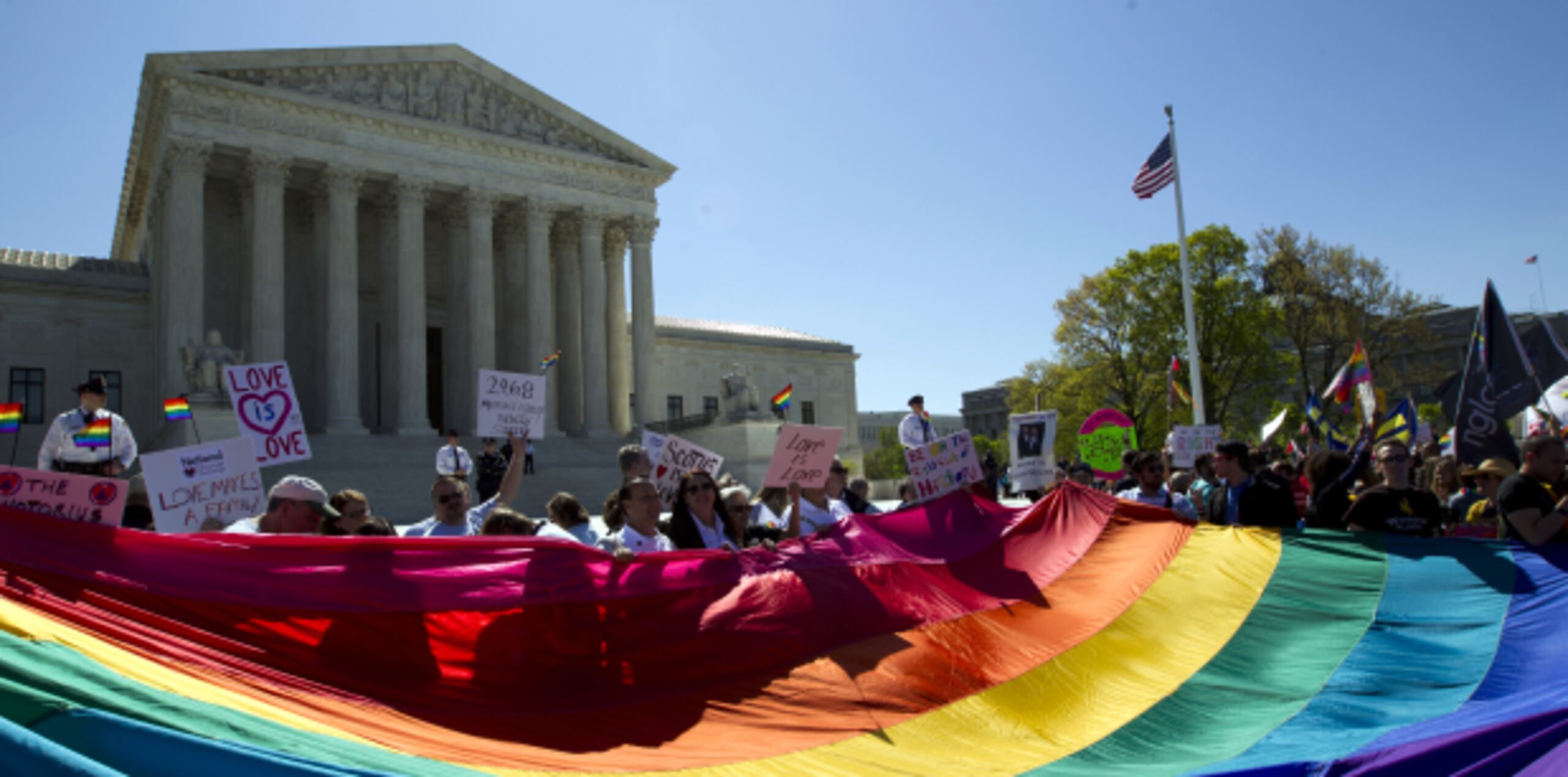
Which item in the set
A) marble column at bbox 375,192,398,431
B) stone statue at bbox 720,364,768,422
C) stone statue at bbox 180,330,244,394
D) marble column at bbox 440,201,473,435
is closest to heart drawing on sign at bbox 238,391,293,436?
stone statue at bbox 180,330,244,394

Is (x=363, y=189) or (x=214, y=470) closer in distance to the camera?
(x=214, y=470)

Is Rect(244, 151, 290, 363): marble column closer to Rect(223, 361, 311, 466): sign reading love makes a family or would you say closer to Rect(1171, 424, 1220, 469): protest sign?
Rect(223, 361, 311, 466): sign reading love makes a family

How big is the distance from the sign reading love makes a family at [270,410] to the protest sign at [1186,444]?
1343 centimetres

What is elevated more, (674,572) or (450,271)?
(450,271)

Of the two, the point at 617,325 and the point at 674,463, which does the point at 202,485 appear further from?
the point at 617,325

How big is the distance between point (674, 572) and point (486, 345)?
32946mm

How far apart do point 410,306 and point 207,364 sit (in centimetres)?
788

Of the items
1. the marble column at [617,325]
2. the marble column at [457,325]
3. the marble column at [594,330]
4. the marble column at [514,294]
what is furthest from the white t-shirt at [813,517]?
the marble column at [514,294]

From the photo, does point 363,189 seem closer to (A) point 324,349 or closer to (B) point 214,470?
(A) point 324,349

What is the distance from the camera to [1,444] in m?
32.2

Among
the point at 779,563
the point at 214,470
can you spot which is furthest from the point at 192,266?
the point at 779,563

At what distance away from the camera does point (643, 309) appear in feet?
134

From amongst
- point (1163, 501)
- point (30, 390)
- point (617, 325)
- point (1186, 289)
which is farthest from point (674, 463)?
point (30, 390)

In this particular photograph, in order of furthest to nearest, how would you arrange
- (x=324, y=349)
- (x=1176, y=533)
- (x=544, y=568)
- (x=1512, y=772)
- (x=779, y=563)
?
1. (x=324, y=349)
2. (x=1176, y=533)
3. (x=779, y=563)
4. (x=544, y=568)
5. (x=1512, y=772)
